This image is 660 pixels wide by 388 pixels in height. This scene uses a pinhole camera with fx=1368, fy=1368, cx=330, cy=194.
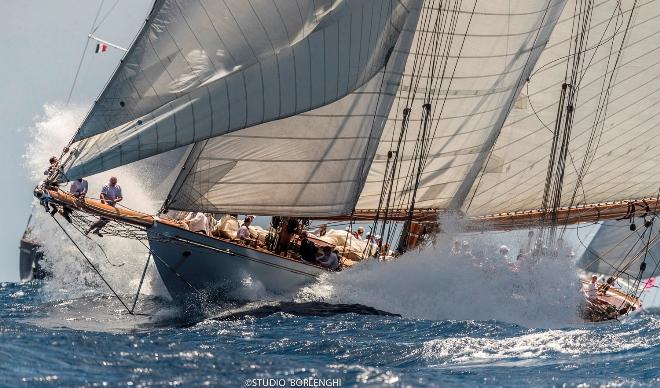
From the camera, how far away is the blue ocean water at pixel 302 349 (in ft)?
62.4

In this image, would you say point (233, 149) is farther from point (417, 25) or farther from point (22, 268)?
point (22, 268)

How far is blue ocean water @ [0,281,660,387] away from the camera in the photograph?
749 inches

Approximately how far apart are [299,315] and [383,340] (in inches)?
152

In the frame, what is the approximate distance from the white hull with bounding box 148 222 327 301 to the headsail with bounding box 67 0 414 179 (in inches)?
163

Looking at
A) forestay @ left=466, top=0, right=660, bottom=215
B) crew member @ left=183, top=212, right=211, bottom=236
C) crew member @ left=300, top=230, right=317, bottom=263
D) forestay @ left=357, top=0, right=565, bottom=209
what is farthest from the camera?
forestay @ left=466, top=0, right=660, bottom=215

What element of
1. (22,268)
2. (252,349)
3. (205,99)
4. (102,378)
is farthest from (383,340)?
(22,268)

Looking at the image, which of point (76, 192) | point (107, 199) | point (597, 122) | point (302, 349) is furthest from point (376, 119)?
point (302, 349)

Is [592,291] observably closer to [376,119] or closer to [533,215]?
[533,215]

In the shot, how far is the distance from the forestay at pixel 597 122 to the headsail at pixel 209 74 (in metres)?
9.95

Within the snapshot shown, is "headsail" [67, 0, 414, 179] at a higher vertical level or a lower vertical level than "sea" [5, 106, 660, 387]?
higher

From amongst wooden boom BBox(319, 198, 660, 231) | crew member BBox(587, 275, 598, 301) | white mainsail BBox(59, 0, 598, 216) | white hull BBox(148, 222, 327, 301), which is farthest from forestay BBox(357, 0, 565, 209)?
crew member BBox(587, 275, 598, 301)

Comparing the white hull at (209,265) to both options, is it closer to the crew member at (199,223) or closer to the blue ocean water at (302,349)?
the blue ocean water at (302,349)

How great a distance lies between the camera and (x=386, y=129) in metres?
31.9

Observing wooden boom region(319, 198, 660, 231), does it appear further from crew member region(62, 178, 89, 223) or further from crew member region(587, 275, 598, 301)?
crew member region(62, 178, 89, 223)
